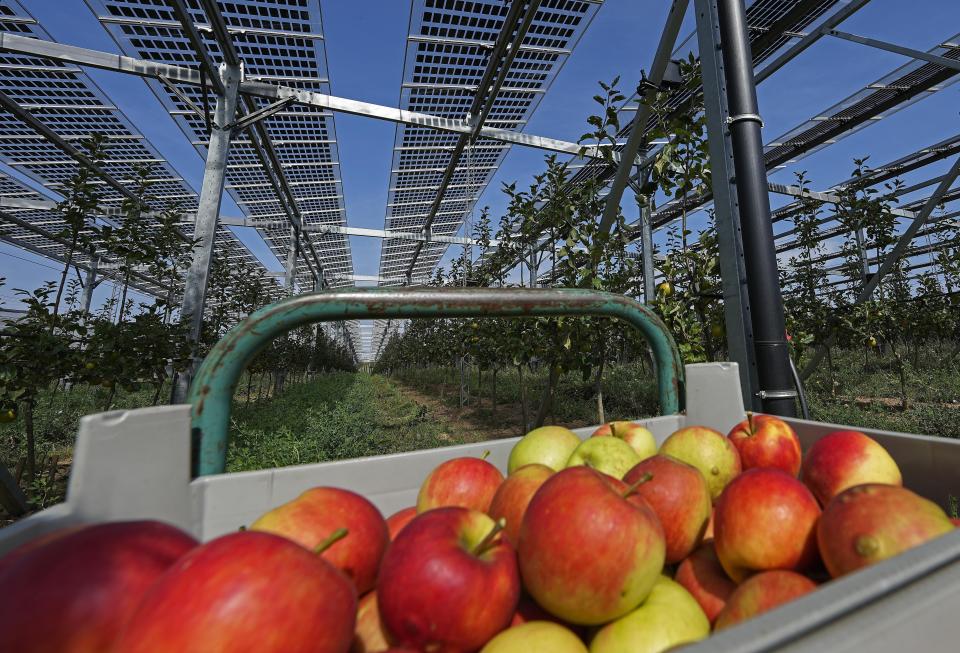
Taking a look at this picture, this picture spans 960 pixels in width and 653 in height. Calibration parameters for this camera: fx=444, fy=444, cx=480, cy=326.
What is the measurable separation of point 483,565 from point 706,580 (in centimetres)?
44

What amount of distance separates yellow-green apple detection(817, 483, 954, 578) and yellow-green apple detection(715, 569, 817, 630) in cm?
6

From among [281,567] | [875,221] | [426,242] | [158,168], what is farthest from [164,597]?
[426,242]

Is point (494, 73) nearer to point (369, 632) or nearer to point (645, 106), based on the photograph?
point (645, 106)

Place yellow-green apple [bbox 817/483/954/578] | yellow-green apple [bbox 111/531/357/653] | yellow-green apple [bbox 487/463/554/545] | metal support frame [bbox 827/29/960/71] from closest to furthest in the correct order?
1. yellow-green apple [bbox 111/531/357/653]
2. yellow-green apple [bbox 817/483/954/578]
3. yellow-green apple [bbox 487/463/554/545]
4. metal support frame [bbox 827/29/960/71]

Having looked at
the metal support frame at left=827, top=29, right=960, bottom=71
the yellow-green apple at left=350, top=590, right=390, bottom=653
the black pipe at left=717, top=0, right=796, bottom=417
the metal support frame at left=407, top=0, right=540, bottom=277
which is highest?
the metal support frame at left=407, top=0, right=540, bottom=277

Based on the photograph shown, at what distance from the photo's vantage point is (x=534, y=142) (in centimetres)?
888

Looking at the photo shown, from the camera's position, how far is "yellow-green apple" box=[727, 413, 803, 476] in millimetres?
1036

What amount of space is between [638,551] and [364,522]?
0.44m

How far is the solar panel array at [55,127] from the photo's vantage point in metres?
6.59

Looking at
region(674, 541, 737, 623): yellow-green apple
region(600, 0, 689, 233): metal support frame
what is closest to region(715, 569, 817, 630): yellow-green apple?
region(674, 541, 737, 623): yellow-green apple

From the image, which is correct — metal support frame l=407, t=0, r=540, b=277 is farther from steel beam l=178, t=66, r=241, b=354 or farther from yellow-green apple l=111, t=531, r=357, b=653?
yellow-green apple l=111, t=531, r=357, b=653

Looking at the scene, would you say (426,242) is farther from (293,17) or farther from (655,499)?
(655,499)

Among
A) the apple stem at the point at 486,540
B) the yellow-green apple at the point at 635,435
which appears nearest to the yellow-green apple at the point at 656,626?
the apple stem at the point at 486,540

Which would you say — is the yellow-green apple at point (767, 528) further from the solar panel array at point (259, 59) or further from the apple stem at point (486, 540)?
the solar panel array at point (259, 59)
